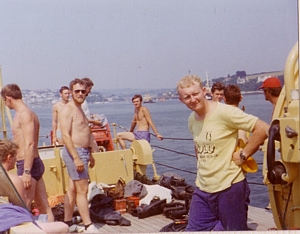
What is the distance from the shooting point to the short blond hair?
1950 mm

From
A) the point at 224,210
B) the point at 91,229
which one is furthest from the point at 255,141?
the point at 91,229

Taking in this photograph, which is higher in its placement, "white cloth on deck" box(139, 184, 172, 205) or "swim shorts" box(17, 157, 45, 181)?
"swim shorts" box(17, 157, 45, 181)

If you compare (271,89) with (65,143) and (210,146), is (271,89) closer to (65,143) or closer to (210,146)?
(210,146)

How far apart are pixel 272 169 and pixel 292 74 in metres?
0.39

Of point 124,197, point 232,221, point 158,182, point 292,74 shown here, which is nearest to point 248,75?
point 292,74

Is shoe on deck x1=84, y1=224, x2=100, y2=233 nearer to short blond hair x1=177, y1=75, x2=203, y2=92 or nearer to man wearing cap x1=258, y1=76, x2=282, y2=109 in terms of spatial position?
short blond hair x1=177, y1=75, x2=203, y2=92

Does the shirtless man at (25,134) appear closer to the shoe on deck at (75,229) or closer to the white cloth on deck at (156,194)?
the shoe on deck at (75,229)

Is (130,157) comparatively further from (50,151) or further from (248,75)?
(248,75)

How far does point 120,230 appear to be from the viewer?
101 inches

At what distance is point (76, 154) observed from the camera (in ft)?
8.48

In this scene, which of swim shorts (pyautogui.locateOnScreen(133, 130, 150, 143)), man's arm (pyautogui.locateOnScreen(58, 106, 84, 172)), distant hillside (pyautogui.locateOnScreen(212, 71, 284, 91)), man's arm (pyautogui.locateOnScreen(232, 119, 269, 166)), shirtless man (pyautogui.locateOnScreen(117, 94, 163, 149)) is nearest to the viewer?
man's arm (pyautogui.locateOnScreen(232, 119, 269, 166))

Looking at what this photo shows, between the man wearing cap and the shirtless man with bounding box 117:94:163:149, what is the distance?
778 millimetres

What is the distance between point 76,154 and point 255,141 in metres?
1.09

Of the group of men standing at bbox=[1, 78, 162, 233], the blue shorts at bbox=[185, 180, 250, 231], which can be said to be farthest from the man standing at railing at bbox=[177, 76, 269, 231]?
the group of men standing at bbox=[1, 78, 162, 233]
